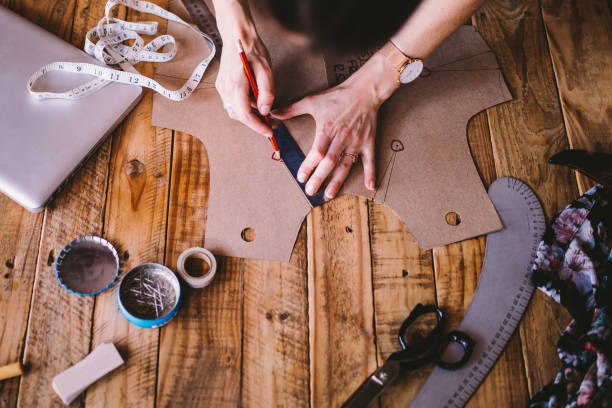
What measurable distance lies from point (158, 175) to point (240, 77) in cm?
41

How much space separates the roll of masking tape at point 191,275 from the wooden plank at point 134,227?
0.32 ft

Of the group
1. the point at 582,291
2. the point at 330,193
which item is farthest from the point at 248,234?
the point at 582,291

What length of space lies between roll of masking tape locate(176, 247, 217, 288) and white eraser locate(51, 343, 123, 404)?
27 cm

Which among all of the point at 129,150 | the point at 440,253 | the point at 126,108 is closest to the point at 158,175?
the point at 129,150

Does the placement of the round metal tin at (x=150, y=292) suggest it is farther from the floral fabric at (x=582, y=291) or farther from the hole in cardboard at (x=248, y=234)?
the floral fabric at (x=582, y=291)

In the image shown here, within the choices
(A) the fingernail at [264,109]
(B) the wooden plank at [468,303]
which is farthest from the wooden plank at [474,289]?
(A) the fingernail at [264,109]

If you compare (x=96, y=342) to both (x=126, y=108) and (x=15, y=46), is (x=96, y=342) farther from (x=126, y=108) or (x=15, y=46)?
(x=15, y=46)

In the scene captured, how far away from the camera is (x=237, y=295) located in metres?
1.28

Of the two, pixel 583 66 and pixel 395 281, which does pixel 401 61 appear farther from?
pixel 583 66

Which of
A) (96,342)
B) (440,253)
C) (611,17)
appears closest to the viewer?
(96,342)

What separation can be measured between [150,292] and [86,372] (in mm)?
257

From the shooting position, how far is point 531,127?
4.99ft

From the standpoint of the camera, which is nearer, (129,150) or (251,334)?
(251,334)

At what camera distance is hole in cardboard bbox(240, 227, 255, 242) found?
132 cm
